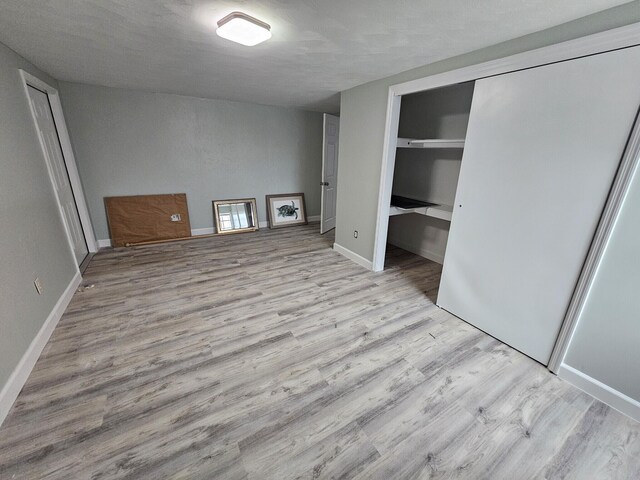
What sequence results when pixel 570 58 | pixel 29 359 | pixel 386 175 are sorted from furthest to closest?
pixel 386 175
pixel 29 359
pixel 570 58

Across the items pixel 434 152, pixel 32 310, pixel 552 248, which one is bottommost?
pixel 32 310

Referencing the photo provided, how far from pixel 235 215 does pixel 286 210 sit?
0.97 metres

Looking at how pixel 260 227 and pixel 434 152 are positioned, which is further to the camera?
pixel 260 227

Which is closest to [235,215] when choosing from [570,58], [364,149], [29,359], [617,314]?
[364,149]

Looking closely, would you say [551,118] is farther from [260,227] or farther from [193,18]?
[260,227]

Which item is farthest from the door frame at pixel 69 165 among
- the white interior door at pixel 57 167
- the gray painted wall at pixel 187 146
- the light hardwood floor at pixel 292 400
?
the light hardwood floor at pixel 292 400

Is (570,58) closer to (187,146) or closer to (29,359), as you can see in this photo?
(29,359)

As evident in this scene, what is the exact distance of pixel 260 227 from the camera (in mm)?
5012

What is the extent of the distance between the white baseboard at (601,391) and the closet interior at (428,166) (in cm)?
157

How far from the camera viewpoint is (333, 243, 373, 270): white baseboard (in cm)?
336

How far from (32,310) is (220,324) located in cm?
127

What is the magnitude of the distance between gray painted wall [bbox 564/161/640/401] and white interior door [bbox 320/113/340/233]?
11.3ft

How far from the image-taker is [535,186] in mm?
1754

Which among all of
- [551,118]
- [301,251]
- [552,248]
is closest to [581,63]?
[551,118]
